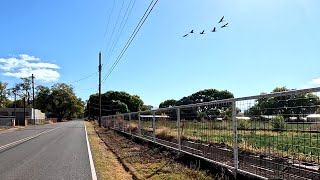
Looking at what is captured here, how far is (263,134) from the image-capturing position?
26.2ft

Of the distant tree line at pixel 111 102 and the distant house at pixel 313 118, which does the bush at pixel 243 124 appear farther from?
the distant tree line at pixel 111 102

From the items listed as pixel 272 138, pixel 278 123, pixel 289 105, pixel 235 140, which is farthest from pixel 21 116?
pixel 289 105

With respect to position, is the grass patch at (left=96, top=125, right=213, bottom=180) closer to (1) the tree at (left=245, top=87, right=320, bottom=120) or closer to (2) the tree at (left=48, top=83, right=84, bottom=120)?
(1) the tree at (left=245, top=87, right=320, bottom=120)

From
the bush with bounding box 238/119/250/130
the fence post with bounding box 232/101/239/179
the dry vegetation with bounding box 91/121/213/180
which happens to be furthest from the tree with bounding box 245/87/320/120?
the dry vegetation with bounding box 91/121/213/180

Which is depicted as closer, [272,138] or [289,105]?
[289,105]

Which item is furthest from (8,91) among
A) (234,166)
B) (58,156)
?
(234,166)

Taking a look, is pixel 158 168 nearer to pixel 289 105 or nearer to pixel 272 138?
pixel 272 138

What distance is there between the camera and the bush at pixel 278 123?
727 centimetres

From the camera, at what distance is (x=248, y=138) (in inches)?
345

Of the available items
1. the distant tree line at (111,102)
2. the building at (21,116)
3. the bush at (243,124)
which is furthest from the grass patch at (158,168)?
the distant tree line at (111,102)

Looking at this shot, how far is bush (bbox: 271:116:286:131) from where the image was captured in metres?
7.27

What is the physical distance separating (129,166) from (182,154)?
1.78 m

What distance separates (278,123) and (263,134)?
25.6 inches

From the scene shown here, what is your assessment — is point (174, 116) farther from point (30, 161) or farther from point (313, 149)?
point (313, 149)
